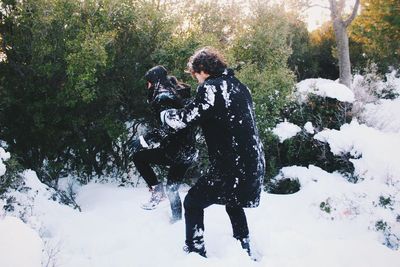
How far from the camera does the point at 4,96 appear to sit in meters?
4.95

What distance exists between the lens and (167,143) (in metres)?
4.11

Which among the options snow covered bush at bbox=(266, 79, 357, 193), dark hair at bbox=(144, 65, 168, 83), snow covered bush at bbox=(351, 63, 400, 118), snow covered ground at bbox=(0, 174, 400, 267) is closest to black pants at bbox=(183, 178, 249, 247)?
snow covered ground at bbox=(0, 174, 400, 267)

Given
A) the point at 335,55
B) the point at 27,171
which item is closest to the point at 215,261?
the point at 27,171

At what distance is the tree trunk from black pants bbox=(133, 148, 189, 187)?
9.25 m

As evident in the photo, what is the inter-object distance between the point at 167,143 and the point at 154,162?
Result: 32 cm

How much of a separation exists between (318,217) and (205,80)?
2551 mm

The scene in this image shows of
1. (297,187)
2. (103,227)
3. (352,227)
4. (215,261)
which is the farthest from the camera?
(297,187)

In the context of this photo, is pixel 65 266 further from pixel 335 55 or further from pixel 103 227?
pixel 335 55

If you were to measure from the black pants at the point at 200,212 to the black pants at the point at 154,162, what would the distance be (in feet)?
3.26

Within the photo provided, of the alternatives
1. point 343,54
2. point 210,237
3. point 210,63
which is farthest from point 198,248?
point 343,54

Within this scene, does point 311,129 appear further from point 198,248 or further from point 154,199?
point 198,248

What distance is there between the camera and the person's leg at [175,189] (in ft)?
13.7

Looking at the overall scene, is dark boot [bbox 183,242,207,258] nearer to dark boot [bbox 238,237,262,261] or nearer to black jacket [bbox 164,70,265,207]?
dark boot [bbox 238,237,262,261]

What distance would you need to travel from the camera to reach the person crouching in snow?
402 cm
